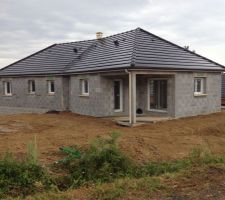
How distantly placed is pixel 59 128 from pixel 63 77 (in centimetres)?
712

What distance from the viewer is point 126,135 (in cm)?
1270

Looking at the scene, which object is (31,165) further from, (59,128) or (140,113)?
(140,113)

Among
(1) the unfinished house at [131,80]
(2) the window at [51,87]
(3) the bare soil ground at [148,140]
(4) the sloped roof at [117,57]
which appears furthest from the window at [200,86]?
(2) the window at [51,87]

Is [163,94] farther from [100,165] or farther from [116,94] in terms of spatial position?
[100,165]

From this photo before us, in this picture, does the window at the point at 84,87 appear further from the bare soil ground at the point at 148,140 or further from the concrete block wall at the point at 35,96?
the concrete block wall at the point at 35,96

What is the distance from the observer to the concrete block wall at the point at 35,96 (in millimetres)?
21672

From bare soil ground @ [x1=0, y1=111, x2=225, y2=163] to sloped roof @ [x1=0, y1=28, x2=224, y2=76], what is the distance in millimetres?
2929

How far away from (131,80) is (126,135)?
363 cm

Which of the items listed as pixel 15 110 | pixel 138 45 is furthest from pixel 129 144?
pixel 15 110

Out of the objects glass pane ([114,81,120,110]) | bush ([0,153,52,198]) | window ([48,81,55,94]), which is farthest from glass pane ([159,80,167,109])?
bush ([0,153,52,198])

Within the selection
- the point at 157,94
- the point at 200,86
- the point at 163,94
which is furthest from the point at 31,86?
the point at 200,86

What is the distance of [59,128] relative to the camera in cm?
1488

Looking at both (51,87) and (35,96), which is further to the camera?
(35,96)

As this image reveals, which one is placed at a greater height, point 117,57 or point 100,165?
point 117,57
